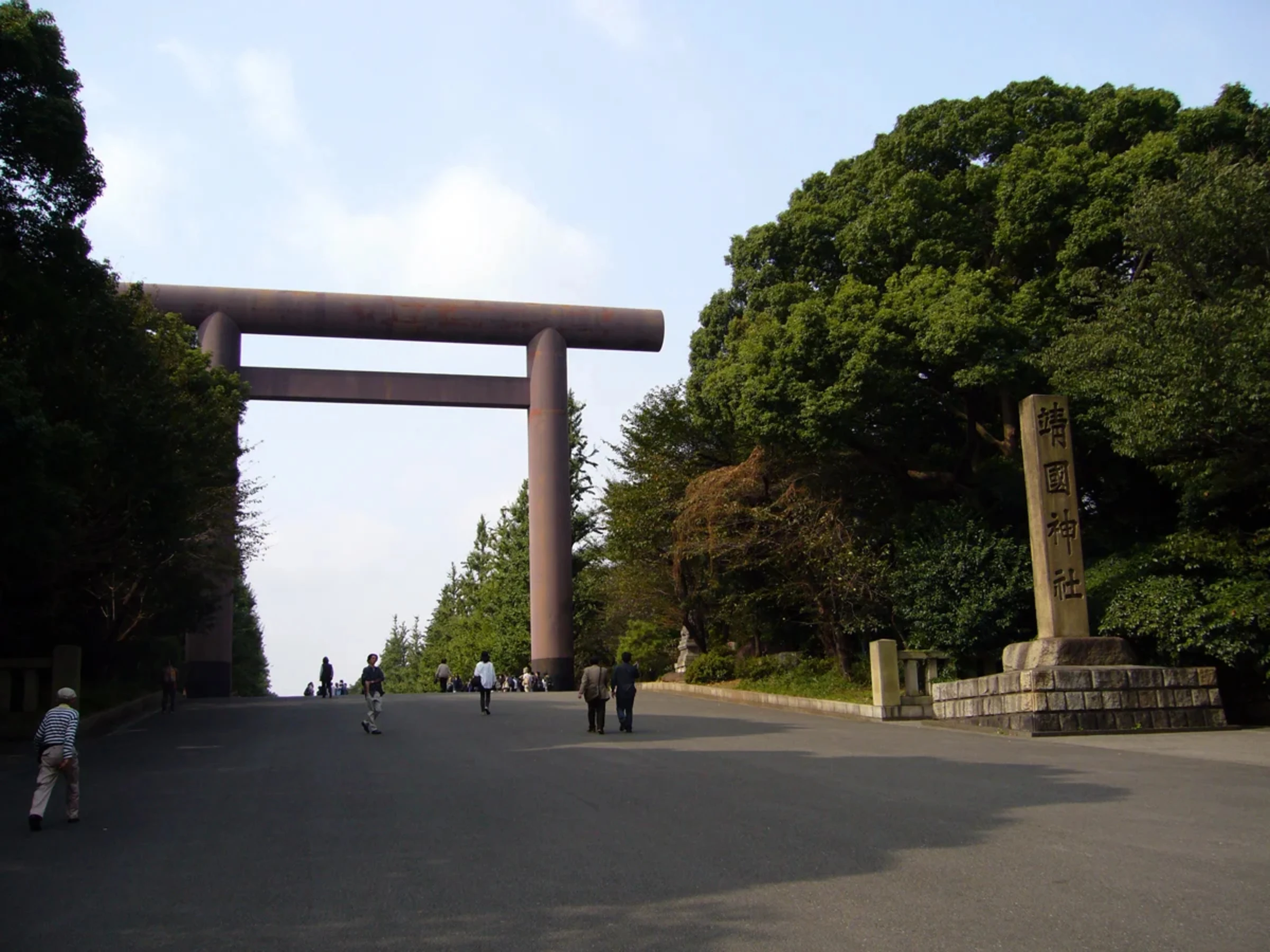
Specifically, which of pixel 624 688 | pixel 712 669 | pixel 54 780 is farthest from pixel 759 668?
pixel 54 780

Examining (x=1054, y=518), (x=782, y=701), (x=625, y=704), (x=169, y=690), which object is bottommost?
(x=782, y=701)

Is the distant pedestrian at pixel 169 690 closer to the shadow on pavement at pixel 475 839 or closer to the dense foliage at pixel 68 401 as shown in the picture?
the dense foliage at pixel 68 401

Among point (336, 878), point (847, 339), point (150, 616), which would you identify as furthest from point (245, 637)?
point (336, 878)

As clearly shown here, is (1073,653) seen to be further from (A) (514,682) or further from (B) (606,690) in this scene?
(A) (514,682)

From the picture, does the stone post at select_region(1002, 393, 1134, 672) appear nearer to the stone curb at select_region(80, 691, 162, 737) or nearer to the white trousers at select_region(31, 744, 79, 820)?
the white trousers at select_region(31, 744, 79, 820)

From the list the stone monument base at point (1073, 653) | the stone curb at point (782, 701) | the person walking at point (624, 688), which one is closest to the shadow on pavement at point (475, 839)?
the person walking at point (624, 688)

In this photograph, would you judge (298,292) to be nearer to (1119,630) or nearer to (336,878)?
(1119,630)

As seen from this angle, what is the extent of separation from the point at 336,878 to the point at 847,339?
639 inches

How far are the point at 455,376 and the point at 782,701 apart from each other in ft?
52.1

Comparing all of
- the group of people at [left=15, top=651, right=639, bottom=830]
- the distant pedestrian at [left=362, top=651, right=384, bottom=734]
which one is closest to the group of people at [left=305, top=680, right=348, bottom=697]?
the group of people at [left=15, top=651, right=639, bottom=830]

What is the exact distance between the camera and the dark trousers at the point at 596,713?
58.1ft

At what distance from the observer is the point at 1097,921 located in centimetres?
594

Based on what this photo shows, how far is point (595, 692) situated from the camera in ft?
58.0

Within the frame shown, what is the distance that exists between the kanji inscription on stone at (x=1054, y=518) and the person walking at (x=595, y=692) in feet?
21.9
